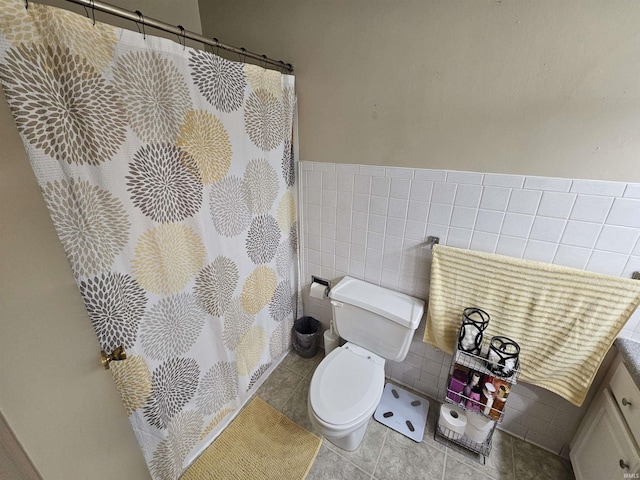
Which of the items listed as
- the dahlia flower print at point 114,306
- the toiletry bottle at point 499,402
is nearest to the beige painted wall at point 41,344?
the dahlia flower print at point 114,306

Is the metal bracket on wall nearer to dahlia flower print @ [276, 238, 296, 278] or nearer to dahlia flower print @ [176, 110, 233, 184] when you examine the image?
dahlia flower print @ [276, 238, 296, 278]

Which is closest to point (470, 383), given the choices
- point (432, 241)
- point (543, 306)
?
point (543, 306)

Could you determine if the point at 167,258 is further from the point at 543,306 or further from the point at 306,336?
the point at 543,306

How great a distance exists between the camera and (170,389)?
1128 mm

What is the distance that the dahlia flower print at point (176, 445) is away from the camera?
116 centimetres

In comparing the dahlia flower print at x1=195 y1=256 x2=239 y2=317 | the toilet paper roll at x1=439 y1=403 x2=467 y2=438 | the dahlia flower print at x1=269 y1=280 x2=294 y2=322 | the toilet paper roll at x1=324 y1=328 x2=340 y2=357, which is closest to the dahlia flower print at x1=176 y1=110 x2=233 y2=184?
the dahlia flower print at x1=195 y1=256 x2=239 y2=317

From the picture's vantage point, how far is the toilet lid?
1.18m

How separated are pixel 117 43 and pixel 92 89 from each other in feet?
0.50

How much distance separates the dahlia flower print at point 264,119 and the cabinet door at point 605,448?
180cm

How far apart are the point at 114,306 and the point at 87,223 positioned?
0.28 metres

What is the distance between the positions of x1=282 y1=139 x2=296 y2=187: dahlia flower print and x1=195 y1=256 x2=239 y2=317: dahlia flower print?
1.87 ft

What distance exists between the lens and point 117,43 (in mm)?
762

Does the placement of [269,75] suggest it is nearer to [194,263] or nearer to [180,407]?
[194,263]

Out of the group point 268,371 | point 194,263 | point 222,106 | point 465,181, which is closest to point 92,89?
point 222,106
